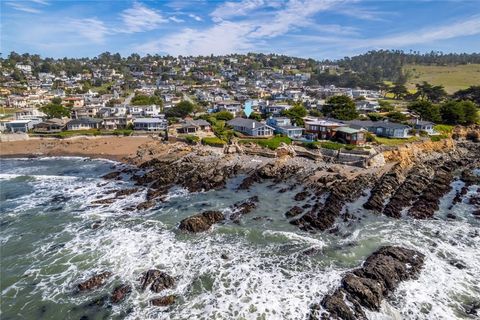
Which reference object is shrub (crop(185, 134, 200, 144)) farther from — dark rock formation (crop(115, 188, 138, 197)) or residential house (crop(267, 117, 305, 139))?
dark rock formation (crop(115, 188, 138, 197))

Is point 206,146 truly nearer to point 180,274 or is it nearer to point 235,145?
point 235,145

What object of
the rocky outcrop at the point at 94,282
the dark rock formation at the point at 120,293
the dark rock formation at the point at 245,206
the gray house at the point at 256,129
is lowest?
the dark rock formation at the point at 120,293

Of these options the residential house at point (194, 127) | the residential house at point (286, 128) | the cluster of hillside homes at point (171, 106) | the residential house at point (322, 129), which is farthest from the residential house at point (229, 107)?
the residential house at point (322, 129)

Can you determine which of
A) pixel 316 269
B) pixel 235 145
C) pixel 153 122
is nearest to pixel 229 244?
pixel 316 269

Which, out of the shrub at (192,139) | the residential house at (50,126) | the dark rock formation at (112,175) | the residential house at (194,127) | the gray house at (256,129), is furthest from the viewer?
the residential house at (50,126)

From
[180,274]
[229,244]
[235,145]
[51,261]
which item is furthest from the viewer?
[235,145]

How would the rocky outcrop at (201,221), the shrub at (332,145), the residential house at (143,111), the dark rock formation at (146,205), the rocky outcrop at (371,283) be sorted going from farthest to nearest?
the residential house at (143,111) < the shrub at (332,145) < the dark rock formation at (146,205) < the rocky outcrop at (201,221) < the rocky outcrop at (371,283)

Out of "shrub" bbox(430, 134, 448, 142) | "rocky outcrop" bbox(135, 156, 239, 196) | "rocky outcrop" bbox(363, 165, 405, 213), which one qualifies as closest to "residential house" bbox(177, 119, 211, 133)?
"rocky outcrop" bbox(135, 156, 239, 196)

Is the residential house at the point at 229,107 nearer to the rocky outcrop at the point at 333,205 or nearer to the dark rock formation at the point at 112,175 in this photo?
the dark rock formation at the point at 112,175

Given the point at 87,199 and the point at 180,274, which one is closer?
the point at 180,274
